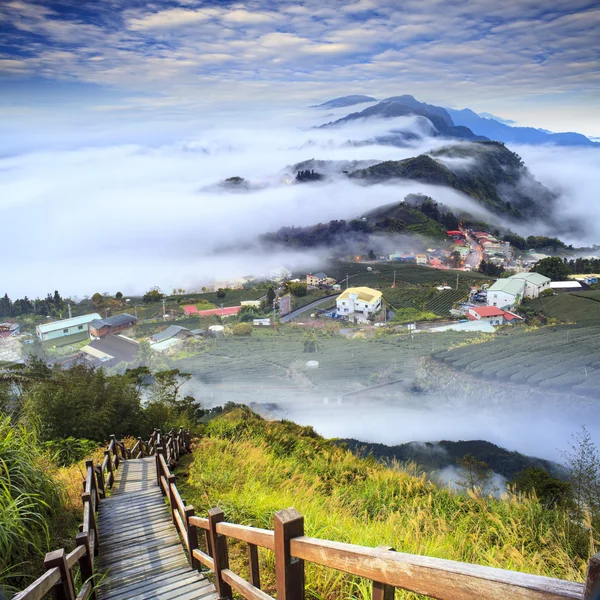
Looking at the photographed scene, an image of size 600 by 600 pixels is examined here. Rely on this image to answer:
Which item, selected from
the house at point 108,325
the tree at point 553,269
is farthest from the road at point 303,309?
the tree at point 553,269

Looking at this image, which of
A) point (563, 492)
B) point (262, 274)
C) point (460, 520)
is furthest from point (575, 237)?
point (460, 520)

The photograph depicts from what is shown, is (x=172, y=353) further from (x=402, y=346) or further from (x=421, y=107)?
(x=421, y=107)

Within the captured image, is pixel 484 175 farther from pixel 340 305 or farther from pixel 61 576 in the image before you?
pixel 61 576

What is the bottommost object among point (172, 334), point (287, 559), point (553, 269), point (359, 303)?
point (172, 334)

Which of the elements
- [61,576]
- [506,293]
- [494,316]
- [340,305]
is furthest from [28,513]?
[340,305]

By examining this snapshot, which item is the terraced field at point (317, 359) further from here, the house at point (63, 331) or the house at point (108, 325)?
the house at point (63, 331)
